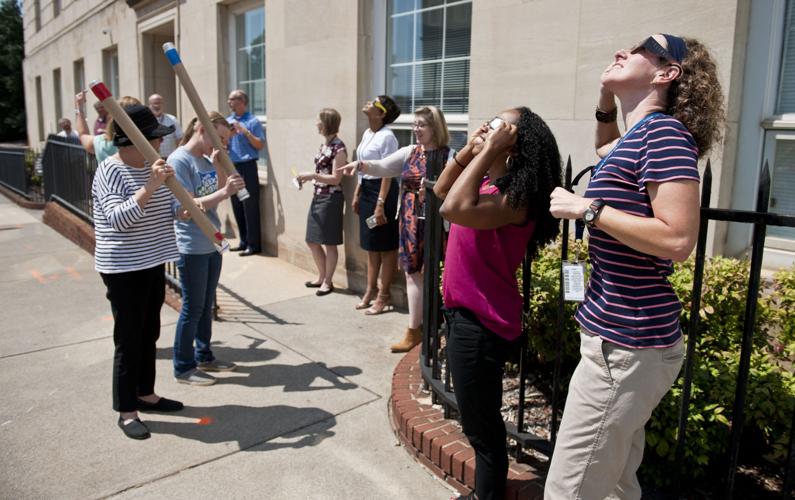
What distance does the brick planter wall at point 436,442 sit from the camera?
2.77 metres

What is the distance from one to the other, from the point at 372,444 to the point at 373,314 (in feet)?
7.49

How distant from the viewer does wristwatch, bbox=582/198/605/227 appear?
183 cm

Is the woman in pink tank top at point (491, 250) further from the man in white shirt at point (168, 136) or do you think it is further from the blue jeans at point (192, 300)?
the man in white shirt at point (168, 136)

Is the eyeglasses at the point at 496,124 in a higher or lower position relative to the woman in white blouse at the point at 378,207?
higher

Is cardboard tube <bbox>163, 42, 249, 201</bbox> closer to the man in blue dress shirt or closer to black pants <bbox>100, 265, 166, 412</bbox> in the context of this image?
black pants <bbox>100, 265, 166, 412</bbox>

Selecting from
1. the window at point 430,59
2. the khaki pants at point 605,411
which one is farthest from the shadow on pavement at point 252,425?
the window at point 430,59

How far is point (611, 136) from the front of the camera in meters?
2.46

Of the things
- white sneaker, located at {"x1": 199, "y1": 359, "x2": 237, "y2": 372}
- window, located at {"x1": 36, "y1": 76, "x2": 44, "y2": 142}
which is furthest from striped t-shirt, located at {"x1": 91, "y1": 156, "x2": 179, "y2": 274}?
window, located at {"x1": 36, "y1": 76, "x2": 44, "y2": 142}

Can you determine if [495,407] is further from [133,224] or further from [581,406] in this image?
[133,224]

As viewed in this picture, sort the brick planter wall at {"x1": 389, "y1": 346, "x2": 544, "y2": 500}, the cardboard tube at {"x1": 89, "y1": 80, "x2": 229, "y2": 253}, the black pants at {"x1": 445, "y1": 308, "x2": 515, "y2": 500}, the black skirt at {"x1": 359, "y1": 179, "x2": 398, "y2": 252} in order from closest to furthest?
the black pants at {"x1": 445, "y1": 308, "x2": 515, "y2": 500} < the brick planter wall at {"x1": 389, "y1": 346, "x2": 544, "y2": 500} < the cardboard tube at {"x1": 89, "y1": 80, "x2": 229, "y2": 253} < the black skirt at {"x1": 359, "y1": 179, "x2": 398, "y2": 252}

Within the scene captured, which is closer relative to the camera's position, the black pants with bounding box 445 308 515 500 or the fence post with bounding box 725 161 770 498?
the fence post with bounding box 725 161 770 498

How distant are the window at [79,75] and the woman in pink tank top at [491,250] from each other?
17.1m

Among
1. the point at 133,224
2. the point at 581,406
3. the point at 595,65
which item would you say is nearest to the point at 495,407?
the point at 581,406

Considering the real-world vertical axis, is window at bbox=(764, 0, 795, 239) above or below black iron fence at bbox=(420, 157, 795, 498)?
above
